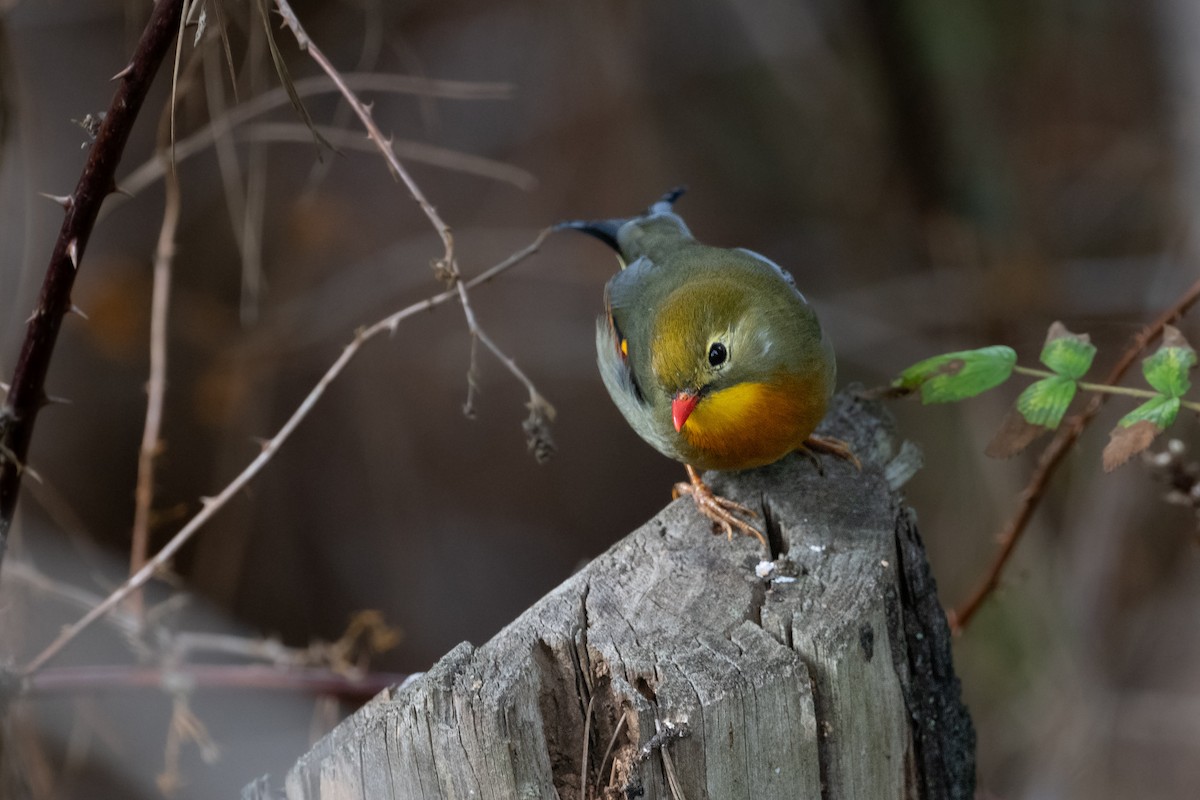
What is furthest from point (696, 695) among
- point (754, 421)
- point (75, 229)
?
point (75, 229)

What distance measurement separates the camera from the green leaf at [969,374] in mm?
2197

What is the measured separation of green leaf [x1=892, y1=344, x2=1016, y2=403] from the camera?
2.20m

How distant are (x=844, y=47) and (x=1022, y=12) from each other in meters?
1.28

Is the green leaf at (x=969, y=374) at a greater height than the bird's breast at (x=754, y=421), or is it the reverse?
the bird's breast at (x=754, y=421)

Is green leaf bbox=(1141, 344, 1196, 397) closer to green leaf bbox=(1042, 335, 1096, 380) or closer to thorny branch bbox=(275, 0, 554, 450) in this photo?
green leaf bbox=(1042, 335, 1096, 380)

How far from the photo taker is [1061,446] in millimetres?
2596

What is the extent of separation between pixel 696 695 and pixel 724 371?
3.53 feet

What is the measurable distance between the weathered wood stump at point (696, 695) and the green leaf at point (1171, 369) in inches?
22.0

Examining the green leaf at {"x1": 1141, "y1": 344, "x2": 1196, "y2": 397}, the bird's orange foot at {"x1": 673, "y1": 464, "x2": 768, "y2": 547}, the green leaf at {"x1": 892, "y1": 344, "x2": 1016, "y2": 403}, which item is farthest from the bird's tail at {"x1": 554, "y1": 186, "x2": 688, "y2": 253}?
the green leaf at {"x1": 1141, "y1": 344, "x2": 1196, "y2": 397}

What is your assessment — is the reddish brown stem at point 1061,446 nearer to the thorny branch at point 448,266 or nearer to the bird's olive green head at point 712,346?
the bird's olive green head at point 712,346

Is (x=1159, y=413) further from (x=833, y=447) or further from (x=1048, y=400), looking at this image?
(x=833, y=447)

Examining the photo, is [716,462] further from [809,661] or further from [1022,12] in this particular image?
[1022,12]

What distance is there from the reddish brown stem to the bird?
0.55 metres

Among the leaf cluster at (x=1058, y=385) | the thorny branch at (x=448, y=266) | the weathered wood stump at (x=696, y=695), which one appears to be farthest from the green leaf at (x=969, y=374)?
the thorny branch at (x=448, y=266)
